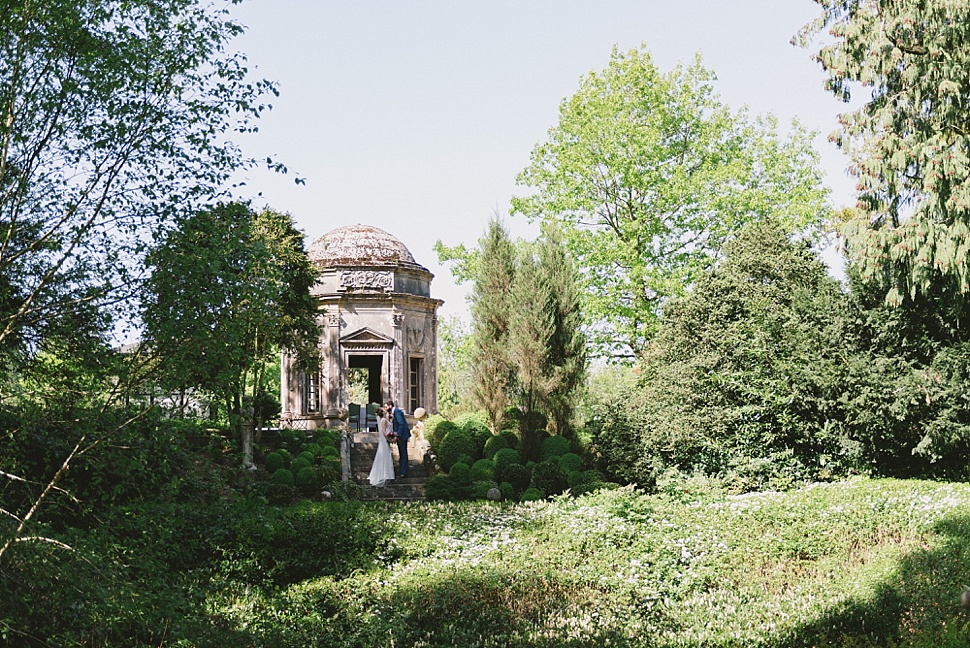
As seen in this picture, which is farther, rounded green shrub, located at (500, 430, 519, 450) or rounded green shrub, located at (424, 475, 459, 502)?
rounded green shrub, located at (500, 430, 519, 450)

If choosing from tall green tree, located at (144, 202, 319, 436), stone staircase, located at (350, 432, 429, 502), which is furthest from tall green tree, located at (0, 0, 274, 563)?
stone staircase, located at (350, 432, 429, 502)

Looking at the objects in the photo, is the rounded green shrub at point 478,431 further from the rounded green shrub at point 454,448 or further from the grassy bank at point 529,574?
the grassy bank at point 529,574

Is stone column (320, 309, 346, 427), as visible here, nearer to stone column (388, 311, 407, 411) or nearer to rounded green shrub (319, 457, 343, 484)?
stone column (388, 311, 407, 411)

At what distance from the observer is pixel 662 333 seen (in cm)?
1736

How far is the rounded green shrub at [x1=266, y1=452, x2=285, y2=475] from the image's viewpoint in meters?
17.2

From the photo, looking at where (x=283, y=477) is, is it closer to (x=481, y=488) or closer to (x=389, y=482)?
(x=389, y=482)

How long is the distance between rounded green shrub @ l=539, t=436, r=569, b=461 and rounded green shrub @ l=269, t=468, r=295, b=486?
549 centimetres

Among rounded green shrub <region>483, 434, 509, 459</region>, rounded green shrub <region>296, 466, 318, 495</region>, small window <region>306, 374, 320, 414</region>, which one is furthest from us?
small window <region>306, 374, 320, 414</region>

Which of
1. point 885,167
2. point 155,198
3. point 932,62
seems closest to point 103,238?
point 155,198

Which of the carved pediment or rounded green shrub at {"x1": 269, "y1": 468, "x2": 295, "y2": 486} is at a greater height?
the carved pediment

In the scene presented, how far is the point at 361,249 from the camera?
79.8 feet

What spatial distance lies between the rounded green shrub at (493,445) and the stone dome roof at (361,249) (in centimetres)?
727

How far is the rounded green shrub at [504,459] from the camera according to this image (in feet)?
56.3

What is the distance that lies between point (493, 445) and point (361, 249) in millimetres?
8313
